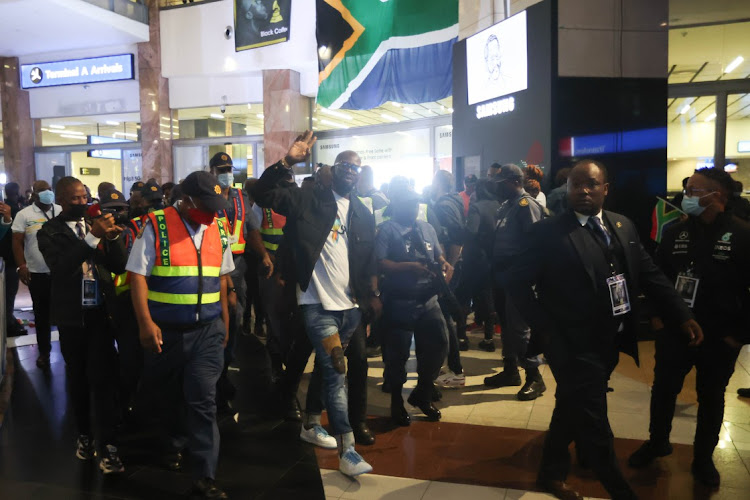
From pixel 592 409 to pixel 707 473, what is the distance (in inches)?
51.4

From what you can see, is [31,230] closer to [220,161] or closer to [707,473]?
[220,161]

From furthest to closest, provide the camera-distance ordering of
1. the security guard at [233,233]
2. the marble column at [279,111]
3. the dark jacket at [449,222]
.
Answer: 1. the marble column at [279,111]
2. the dark jacket at [449,222]
3. the security guard at [233,233]

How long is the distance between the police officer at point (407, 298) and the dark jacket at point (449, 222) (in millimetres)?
1255

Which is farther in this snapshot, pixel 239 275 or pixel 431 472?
pixel 239 275

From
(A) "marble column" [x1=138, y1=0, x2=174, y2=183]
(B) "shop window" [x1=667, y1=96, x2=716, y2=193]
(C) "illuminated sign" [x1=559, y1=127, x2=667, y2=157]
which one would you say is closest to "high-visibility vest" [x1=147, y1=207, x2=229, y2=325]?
(C) "illuminated sign" [x1=559, y1=127, x2=667, y2=157]

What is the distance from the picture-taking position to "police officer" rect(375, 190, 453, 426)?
190 inches

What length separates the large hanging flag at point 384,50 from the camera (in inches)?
454

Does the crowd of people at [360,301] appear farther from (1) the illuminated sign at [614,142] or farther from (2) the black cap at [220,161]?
(1) the illuminated sign at [614,142]

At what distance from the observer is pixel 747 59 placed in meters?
9.27

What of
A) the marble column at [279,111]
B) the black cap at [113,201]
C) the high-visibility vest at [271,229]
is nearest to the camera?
the black cap at [113,201]

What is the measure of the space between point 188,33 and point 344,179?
1409 centimetres

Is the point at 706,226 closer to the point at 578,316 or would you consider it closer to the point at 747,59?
the point at 578,316

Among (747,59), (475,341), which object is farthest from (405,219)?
(747,59)

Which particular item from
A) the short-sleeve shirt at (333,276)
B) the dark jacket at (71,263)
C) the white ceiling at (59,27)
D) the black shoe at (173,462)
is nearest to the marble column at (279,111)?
the white ceiling at (59,27)
